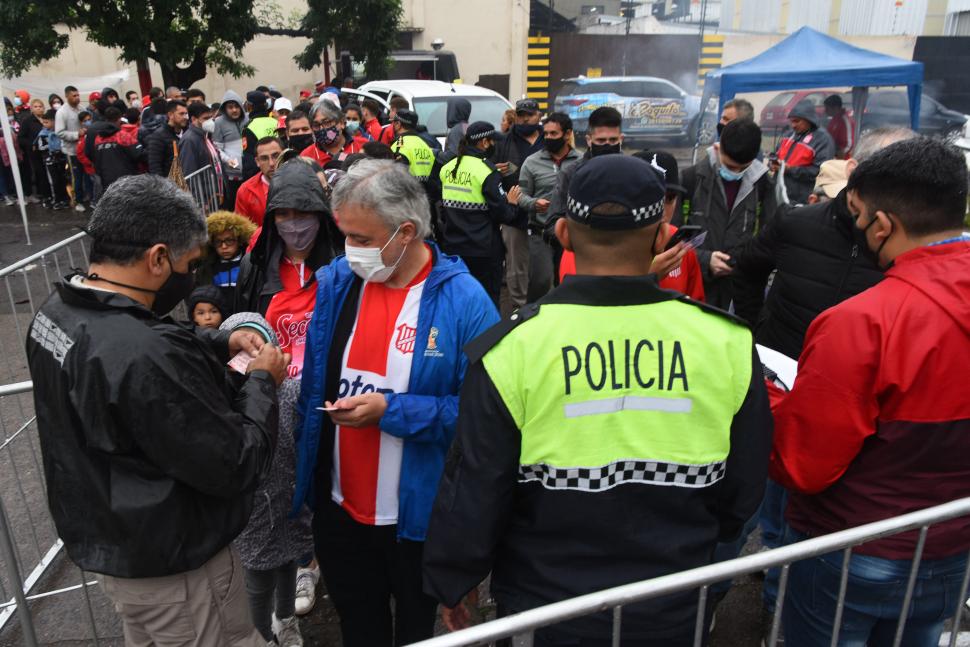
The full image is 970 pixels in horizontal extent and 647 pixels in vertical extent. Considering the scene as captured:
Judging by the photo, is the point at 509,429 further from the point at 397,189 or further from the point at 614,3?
the point at 614,3

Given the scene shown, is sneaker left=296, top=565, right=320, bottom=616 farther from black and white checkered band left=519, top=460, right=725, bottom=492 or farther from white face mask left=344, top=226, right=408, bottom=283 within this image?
black and white checkered band left=519, top=460, right=725, bottom=492

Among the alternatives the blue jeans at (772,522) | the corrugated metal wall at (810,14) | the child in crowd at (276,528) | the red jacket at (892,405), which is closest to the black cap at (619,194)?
the red jacket at (892,405)

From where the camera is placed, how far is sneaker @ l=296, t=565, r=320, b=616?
3.37m

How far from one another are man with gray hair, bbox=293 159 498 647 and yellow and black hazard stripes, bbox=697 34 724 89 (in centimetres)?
2348

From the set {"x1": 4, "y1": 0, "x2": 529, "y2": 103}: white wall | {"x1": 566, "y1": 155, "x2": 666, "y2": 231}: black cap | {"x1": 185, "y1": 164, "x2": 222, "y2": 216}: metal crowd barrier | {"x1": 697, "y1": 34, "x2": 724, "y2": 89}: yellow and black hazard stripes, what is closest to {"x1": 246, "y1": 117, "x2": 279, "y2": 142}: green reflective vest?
{"x1": 185, "y1": 164, "x2": 222, "y2": 216}: metal crowd barrier

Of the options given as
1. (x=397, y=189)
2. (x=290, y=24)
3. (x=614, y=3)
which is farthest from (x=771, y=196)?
(x=614, y=3)

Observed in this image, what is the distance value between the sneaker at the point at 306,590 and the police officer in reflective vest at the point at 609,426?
6.31 ft

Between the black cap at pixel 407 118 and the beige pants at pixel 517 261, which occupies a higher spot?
the black cap at pixel 407 118

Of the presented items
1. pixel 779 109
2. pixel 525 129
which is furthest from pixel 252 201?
pixel 779 109

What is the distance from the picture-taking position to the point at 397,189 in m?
2.44

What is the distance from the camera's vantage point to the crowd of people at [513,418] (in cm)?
162

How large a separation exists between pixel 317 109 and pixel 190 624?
5725 millimetres

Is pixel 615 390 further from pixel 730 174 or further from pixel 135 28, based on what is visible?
pixel 135 28

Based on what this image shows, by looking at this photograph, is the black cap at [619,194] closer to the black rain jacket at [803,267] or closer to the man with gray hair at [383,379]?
the man with gray hair at [383,379]
